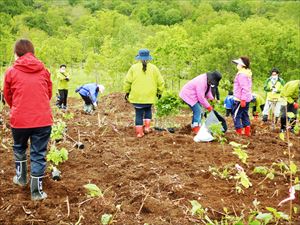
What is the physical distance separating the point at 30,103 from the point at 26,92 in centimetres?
12

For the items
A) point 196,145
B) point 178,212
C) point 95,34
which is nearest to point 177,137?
point 196,145

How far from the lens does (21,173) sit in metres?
4.33

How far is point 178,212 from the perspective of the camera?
3.87 metres

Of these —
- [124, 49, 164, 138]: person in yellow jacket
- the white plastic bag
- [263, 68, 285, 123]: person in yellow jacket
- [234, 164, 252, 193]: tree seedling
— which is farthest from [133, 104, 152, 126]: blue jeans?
[263, 68, 285, 123]: person in yellow jacket

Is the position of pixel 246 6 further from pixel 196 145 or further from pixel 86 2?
pixel 196 145

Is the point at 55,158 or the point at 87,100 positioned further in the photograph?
the point at 87,100

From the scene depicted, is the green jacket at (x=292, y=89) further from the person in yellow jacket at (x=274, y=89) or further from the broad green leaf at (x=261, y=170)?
the broad green leaf at (x=261, y=170)

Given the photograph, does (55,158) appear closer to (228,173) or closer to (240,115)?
(228,173)

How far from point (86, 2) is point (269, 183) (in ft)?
274

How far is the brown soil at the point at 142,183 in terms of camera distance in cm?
381

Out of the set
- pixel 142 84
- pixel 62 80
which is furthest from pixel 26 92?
pixel 62 80

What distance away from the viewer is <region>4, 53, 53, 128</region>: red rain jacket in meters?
4.03

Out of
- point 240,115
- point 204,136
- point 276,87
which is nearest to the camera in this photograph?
point 204,136

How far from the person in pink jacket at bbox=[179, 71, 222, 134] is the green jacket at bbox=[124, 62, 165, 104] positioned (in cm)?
60
